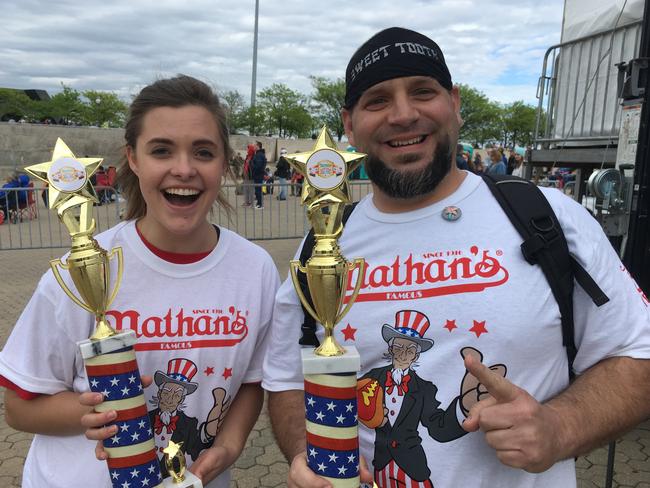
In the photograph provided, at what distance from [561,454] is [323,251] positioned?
789mm

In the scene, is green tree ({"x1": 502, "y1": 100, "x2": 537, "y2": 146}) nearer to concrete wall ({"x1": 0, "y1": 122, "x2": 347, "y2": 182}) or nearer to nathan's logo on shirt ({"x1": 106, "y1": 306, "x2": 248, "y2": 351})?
concrete wall ({"x1": 0, "y1": 122, "x2": 347, "y2": 182})

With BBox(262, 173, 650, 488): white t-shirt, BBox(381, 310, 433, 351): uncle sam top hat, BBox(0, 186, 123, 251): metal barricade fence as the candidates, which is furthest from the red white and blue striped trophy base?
BBox(0, 186, 123, 251): metal barricade fence

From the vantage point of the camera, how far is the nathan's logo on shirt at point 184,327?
1.66 metres

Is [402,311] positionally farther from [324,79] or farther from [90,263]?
[324,79]

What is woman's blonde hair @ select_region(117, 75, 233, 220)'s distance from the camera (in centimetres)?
176

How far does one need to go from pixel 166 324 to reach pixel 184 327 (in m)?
0.06

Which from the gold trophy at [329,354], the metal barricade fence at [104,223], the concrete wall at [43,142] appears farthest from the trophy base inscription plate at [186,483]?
the concrete wall at [43,142]

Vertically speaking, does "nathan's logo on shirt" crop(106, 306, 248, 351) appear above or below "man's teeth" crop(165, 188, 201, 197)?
below

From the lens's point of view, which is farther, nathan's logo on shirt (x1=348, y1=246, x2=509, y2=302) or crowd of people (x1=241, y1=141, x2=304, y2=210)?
crowd of people (x1=241, y1=141, x2=304, y2=210)

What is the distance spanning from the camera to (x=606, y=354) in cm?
152

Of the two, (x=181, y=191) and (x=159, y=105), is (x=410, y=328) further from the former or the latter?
(x=159, y=105)

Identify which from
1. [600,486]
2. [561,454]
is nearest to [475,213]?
[561,454]

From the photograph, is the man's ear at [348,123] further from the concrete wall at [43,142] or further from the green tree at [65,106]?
the green tree at [65,106]

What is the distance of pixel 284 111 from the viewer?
5147cm
